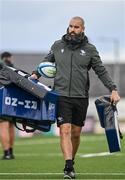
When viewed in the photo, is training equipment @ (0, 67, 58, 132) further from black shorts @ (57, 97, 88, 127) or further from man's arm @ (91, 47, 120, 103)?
man's arm @ (91, 47, 120, 103)

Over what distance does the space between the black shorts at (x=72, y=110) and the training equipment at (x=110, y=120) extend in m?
0.23

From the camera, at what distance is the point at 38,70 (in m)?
13.2

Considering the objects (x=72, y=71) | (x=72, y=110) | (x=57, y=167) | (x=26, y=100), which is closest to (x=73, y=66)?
(x=72, y=71)

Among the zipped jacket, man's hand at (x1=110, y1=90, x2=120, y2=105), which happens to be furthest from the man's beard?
man's hand at (x1=110, y1=90, x2=120, y2=105)

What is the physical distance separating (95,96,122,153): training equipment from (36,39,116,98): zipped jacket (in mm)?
223

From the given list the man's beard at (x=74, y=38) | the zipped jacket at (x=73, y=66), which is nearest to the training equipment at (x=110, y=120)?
the zipped jacket at (x=73, y=66)

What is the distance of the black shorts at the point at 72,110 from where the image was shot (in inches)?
505

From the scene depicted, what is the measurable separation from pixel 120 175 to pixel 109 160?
12.9 feet

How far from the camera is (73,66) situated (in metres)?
12.9

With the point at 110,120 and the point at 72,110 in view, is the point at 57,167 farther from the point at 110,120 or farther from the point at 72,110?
the point at 110,120

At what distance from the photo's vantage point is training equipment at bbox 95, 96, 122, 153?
12.9m

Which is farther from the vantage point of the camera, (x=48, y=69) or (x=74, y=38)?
(x=48, y=69)

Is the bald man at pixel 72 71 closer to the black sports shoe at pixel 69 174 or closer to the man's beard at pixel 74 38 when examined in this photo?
the man's beard at pixel 74 38

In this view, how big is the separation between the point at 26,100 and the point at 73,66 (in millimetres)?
804
